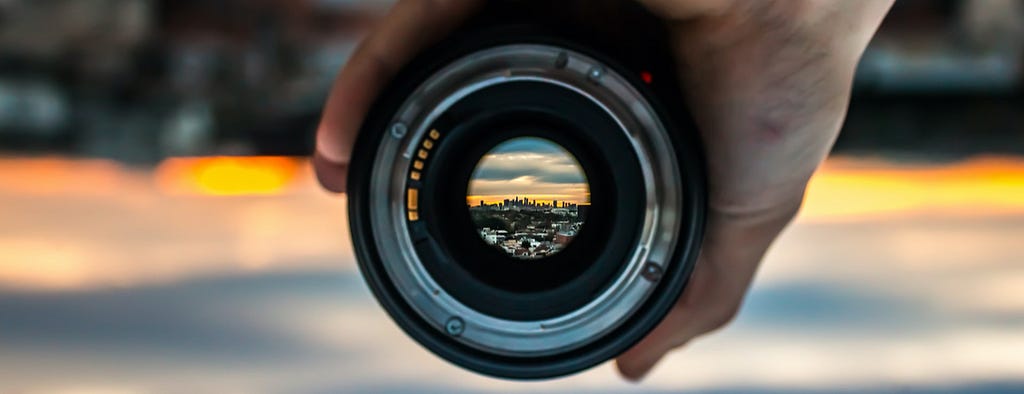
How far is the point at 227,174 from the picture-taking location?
1336mm

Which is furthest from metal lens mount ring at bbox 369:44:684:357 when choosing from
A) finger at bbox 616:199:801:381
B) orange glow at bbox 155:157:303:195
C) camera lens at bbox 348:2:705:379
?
orange glow at bbox 155:157:303:195

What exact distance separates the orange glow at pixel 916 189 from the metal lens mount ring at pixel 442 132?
29 centimetres

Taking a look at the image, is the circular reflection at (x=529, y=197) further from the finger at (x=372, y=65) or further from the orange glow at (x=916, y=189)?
the orange glow at (x=916, y=189)

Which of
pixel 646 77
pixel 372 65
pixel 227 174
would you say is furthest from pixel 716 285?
pixel 227 174

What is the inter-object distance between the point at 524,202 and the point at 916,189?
20.1 inches

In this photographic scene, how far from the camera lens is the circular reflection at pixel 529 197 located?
1137 mm

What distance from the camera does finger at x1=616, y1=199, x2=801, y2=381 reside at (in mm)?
1288

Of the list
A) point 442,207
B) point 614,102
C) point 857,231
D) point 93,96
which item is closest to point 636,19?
point 614,102

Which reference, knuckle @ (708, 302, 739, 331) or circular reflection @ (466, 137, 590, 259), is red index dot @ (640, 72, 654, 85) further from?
knuckle @ (708, 302, 739, 331)

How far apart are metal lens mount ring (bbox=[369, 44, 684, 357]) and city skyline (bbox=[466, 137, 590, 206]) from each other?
0.20 ft

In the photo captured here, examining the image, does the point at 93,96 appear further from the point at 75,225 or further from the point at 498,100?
the point at 498,100

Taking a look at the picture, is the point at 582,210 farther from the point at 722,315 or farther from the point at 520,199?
the point at 722,315

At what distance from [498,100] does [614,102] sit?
0.34ft

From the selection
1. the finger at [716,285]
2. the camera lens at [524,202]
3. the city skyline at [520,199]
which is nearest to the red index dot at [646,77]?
the camera lens at [524,202]
